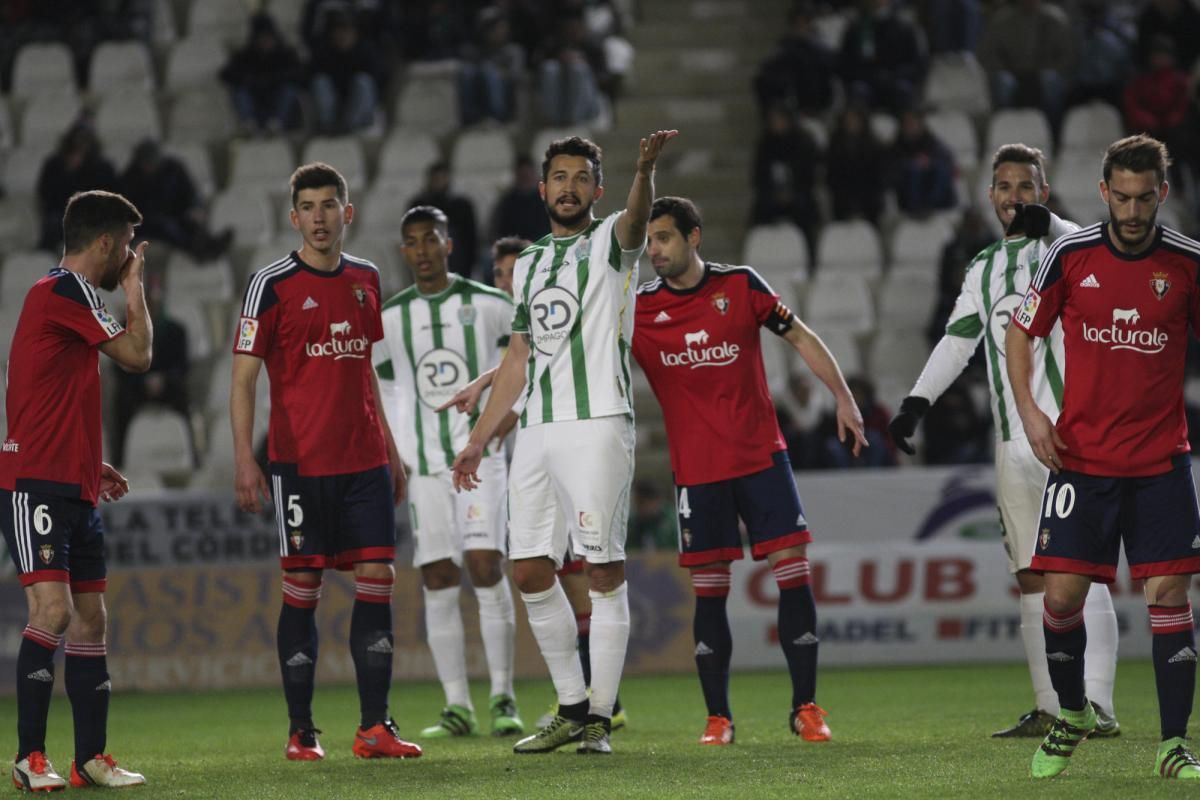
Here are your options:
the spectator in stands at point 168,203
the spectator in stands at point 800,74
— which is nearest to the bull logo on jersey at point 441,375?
the spectator in stands at point 168,203

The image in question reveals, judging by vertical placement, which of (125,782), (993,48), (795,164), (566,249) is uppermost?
(993,48)

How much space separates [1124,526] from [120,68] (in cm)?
1600

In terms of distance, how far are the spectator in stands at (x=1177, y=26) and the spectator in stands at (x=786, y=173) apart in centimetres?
351

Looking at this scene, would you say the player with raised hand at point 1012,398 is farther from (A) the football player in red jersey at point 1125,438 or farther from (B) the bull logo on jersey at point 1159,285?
(B) the bull logo on jersey at point 1159,285

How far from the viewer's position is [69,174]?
56.7 ft

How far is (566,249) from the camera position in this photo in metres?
7.26

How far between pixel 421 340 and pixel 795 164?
8.08 meters

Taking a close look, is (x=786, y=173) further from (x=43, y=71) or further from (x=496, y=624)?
(x=43, y=71)

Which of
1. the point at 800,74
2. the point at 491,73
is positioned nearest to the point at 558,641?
the point at 800,74

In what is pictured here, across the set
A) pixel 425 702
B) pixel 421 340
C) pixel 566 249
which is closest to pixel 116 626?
pixel 425 702

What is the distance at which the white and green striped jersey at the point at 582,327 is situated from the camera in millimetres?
7129

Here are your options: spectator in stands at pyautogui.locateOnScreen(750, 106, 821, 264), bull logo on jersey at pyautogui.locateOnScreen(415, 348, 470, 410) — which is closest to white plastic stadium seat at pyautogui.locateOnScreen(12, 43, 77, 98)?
spectator in stands at pyautogui.locateOnScreen(750, 106, 821, 264)

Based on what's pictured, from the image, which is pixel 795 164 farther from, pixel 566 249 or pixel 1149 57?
pixel 566 249

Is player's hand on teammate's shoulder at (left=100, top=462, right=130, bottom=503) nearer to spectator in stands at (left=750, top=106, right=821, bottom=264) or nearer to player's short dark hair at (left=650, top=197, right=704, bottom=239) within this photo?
player's short dark hair at (left=650, top=197, right=704, bottom=239)
